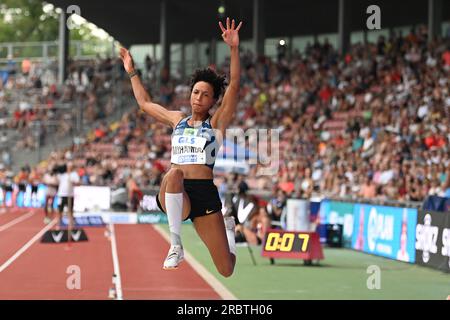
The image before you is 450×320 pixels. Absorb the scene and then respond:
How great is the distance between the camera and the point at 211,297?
16406 mm

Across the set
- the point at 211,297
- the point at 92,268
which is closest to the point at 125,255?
the point at 92,268

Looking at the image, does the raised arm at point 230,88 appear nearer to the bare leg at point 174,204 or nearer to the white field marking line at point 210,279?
the bare leg at point 174,204

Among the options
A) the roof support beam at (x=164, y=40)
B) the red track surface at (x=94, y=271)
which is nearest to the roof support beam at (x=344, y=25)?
the roof support beam at (x=164, y=40)

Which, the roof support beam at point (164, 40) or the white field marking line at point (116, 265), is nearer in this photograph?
the white field marking line at point (116, 265)

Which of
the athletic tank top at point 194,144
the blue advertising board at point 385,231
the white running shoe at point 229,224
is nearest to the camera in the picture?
the athletic tank top at point 194,144

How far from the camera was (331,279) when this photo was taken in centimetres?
1922

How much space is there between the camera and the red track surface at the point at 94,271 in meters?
17.0

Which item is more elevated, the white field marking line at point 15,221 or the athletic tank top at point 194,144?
the athletic tank top at point 194,144

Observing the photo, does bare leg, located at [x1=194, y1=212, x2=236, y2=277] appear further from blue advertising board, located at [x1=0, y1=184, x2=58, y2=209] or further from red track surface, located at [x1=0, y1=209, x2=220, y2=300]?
blue advertising board, located at [x1=0, y1=184, x2=58, y2=209]

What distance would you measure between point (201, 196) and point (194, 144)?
15.6 inches

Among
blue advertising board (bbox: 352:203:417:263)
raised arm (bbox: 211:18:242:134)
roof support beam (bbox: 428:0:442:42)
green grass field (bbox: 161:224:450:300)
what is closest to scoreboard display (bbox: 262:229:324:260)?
green grass field (bbox: 161:224:450:300)

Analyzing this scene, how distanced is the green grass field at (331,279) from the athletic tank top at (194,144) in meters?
8.72

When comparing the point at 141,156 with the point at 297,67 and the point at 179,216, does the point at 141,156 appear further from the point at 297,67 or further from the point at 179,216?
the point at 179,216

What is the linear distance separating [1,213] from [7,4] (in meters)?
42.0
